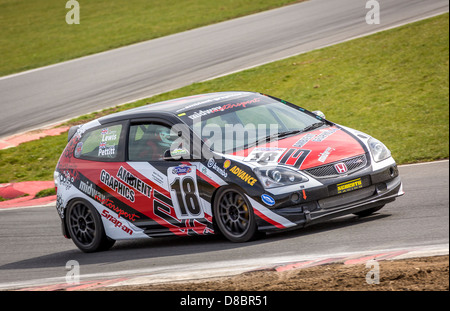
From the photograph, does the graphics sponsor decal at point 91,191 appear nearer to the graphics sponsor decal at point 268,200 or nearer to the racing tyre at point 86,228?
the racing tyre at point 86,228

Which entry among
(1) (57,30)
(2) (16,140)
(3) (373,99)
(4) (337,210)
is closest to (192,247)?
(4) (337,210)

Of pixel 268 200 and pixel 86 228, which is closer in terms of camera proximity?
pixel 268 200

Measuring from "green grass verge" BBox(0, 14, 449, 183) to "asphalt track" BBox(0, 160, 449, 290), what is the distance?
2.69 meters

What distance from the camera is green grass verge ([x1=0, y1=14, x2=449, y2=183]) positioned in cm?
1319

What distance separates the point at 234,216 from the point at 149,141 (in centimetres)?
161

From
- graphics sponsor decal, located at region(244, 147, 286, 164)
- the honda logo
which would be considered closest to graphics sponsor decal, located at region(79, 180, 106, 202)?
graphics sponsor decal, located at region(244, 147, 286, 164)

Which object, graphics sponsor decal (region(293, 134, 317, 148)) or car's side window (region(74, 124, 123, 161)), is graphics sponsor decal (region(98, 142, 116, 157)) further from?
graphics sponsor decal (region(293, 134, 317, 148))

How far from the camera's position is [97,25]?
1186 inches

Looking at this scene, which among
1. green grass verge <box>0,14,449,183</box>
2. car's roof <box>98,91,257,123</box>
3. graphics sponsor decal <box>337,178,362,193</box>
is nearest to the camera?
graphics sponsor decal <box>337,178,362,193</box>

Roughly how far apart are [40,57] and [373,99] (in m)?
14.6

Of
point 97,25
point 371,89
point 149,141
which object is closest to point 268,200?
point 149,141

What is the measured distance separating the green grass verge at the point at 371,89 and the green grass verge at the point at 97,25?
849cm

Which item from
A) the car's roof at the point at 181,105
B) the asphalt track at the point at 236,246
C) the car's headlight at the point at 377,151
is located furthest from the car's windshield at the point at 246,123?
the asphalt track at the point at 236,246

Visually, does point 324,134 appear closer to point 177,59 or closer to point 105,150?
point 105,150
